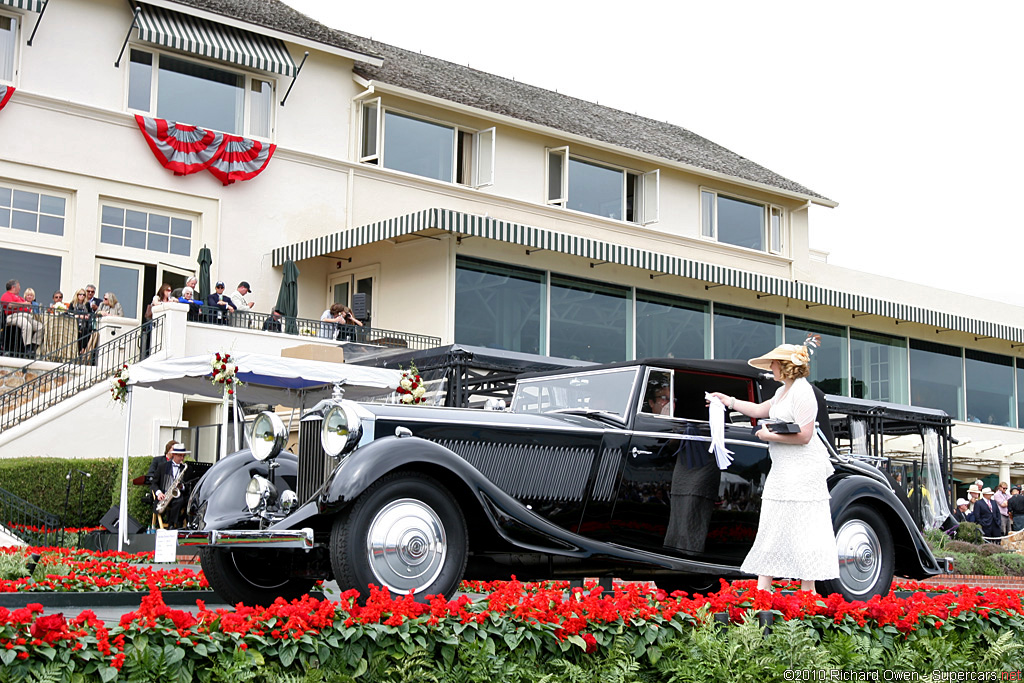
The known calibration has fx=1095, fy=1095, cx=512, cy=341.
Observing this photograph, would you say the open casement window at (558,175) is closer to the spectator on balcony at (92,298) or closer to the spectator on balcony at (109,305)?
the spectator on balcony at (109,305)

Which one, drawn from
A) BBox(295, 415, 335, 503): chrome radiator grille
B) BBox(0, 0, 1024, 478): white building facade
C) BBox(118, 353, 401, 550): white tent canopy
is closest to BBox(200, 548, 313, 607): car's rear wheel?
BBox(295, 415, 335, 503): chrome radiator grille

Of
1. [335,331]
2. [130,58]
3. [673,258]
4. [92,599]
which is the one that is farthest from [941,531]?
[130,58]

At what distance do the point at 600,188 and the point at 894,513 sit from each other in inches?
Answer: 836

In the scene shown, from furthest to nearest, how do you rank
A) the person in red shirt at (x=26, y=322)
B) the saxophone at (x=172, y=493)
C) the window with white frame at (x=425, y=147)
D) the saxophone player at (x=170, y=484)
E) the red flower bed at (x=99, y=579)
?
the window with white frame at (x=425, y=147), the person in red shirt at (x=26, y=322), the saxophone player at (x=170, y=484), the saxophone at (x=172, y=493), the red flower bed at (x=99, y=579)

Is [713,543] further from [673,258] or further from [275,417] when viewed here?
[673,258]

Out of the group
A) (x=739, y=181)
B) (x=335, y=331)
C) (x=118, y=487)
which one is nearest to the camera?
(x=118, y=487)

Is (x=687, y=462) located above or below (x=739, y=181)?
below

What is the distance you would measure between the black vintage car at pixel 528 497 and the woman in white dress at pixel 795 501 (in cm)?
97

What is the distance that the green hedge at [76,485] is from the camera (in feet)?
51.3

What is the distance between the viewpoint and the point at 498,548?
23.0 feet

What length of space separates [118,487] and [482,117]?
1406cm

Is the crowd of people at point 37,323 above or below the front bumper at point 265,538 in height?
above

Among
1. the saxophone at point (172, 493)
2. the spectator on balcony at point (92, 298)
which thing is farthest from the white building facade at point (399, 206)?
the saxophone at point (172, 493)

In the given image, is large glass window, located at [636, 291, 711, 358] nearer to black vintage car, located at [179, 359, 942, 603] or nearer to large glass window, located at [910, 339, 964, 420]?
large glass window, located at [910, 339, 964, 420]
